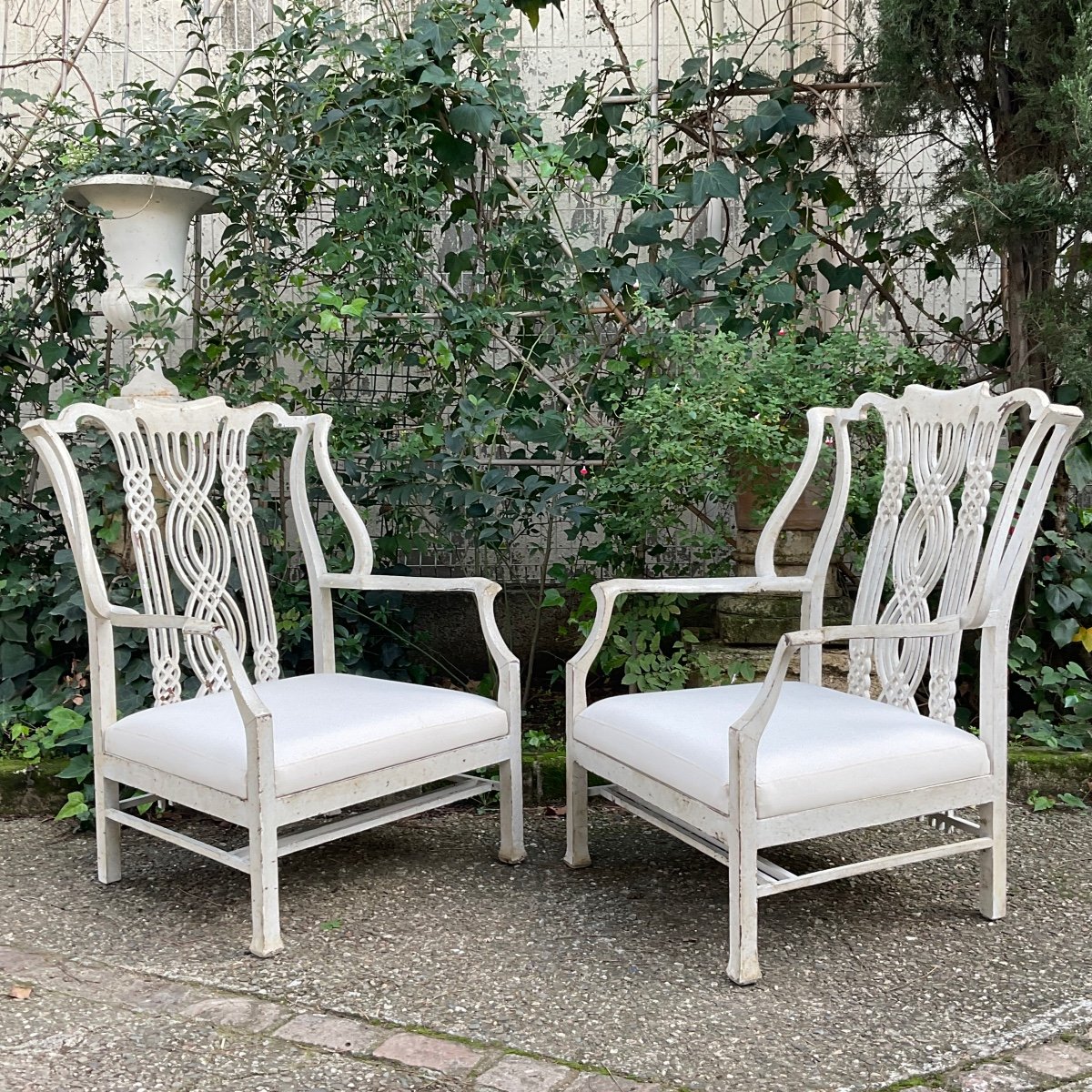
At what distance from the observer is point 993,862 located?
8.30 ft

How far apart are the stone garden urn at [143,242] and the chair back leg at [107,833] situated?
3.89ft

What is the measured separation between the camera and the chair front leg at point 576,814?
2838 millimetres

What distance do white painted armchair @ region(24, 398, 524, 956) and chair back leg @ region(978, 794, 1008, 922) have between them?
3.60 ft

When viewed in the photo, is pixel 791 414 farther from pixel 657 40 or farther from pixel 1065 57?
pixel 657 40

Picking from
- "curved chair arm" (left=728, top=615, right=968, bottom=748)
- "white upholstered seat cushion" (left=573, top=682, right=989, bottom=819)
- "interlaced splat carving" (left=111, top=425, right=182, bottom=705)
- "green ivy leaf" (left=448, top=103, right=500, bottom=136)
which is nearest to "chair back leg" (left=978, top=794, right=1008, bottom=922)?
"white upholstered seat cushion" (left=573, top=682, right=989, bottom=819)

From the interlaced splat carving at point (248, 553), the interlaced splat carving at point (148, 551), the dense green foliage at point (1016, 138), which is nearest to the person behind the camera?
the interlaced splat carving at point (148, 551)

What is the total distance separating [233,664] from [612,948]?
1005mm

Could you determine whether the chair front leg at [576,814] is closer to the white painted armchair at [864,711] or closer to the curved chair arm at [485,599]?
the white painted armchair at [864,711]

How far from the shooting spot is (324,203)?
4012mm

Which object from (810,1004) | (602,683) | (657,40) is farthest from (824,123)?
(810,1004)

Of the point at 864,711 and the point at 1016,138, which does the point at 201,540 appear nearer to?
the point at 864,711

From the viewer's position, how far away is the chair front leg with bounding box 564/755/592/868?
2.84 metres

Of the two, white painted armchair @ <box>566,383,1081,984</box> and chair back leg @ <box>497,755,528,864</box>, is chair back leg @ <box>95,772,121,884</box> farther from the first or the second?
white painted armchair @ <box>566,383,1081,984</box>

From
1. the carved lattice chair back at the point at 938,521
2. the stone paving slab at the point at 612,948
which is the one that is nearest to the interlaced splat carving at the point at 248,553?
the stone paving slab at the point at 612,948
